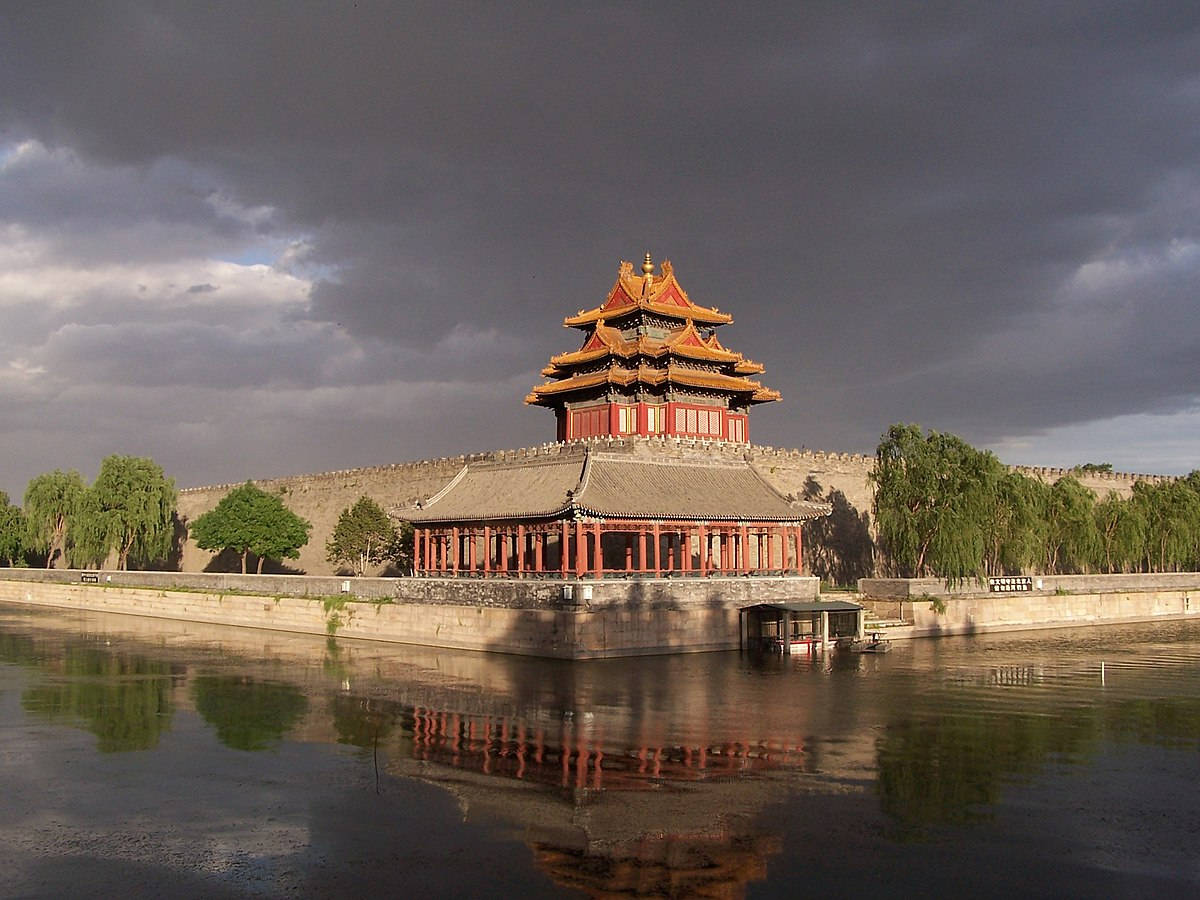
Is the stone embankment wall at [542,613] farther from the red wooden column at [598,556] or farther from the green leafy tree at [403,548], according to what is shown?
the green leafy tree at [403,548]

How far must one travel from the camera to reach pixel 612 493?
32.0 metres

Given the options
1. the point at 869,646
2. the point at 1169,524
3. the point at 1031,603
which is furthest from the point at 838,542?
the point at 869,646

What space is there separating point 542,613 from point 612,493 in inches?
171

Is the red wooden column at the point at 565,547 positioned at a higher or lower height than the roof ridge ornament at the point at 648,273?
lower

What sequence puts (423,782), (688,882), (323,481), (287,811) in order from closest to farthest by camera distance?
(688,882) → (287,811) → (423,782) → (323,481)

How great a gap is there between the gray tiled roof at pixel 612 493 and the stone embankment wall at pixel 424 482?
1.26 m

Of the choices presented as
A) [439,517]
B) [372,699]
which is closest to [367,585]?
[439,517]

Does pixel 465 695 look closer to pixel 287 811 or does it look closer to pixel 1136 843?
pixel 287 811

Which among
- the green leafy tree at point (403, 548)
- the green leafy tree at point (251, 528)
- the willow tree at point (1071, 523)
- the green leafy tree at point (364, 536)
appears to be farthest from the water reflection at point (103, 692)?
the willow tree at point (1071, 523)

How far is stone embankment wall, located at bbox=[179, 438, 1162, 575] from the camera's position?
153 ft

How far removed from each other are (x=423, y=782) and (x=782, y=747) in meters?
5.96

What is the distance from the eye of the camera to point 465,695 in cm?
2378

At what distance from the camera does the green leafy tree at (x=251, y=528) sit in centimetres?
5219

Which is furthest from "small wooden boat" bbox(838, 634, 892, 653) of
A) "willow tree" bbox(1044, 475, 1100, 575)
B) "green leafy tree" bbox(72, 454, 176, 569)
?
"green leafy tree" bbox(72, 454, 176, 569)
